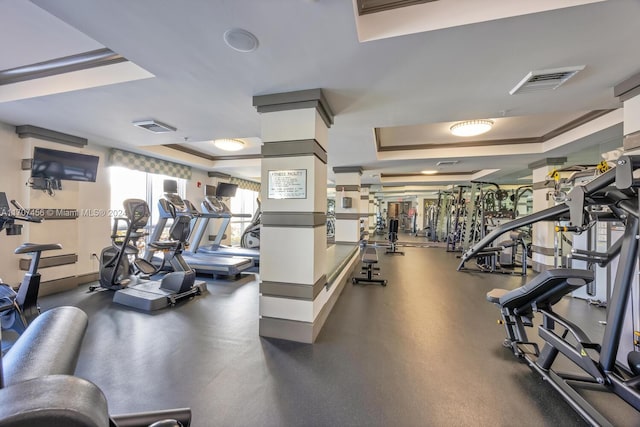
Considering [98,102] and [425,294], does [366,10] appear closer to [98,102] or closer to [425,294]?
[98,102]

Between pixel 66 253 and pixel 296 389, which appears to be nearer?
pixel 296 389

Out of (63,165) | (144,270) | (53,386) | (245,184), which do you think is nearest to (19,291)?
(144,270)

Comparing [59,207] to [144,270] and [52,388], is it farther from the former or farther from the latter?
[52,388]

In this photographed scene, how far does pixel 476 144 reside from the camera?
5.30 meters

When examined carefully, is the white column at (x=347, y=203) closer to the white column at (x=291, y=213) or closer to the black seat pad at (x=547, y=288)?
the white column at (x=291, y=213)

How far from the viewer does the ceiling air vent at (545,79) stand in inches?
83.6

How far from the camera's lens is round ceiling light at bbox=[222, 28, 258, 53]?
67.9 inches

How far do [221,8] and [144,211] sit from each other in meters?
3.29

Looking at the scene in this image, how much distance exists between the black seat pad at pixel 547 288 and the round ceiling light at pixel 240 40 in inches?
107

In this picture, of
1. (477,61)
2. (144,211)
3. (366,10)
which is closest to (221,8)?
(366,10)

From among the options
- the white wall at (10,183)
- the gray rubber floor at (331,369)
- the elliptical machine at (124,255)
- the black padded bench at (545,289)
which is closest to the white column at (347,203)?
the gray rubber floor at (331,369)

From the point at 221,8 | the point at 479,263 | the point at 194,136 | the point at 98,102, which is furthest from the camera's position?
the point at 479,263

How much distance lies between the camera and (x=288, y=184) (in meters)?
2.60

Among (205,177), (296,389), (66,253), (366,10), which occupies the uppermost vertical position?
(366,10)
